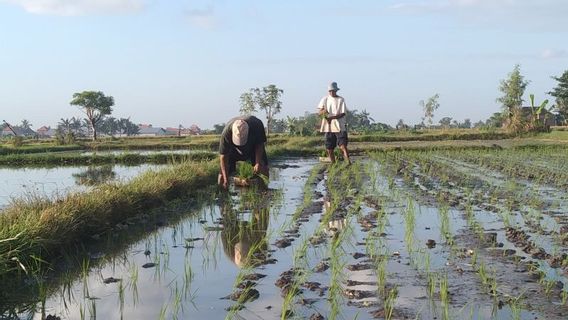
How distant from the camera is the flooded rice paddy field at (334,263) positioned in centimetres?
245

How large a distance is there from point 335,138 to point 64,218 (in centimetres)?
652

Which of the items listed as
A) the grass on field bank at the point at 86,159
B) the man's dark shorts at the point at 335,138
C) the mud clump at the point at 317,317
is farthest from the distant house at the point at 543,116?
the mud clump at the point at 317,317

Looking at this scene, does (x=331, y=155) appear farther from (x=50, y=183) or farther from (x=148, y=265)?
(x=148, y=265)

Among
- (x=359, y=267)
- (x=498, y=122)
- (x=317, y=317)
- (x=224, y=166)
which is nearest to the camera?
(x=317, y=317)

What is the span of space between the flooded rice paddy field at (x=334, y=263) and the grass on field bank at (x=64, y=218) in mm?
192

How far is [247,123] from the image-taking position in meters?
6.00

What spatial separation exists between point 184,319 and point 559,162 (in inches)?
363

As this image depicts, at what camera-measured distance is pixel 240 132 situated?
5914 mm

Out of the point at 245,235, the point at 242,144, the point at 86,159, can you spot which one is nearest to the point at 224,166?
the point at 242,144

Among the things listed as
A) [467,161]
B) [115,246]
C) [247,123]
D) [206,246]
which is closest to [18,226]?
[115,246]

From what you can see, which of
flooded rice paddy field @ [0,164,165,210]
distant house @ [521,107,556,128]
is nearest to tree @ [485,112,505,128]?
distant house @ [521,107,556,128]

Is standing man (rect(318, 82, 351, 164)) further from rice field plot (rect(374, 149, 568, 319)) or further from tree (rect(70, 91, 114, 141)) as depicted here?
tree (rect(70, 91, 114, 141))

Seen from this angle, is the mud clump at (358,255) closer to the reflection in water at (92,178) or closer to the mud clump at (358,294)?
the mud clump at (358,294)

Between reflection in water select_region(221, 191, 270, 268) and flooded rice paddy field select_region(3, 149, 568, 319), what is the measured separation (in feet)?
→ 0.04
